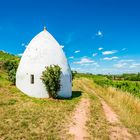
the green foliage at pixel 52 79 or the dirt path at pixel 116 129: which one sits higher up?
the green foliage at pixel 52 79

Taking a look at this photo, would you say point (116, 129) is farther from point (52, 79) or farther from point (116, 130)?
point (52, 79)

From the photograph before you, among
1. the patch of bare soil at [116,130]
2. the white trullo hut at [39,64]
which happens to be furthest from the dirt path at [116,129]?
the white trullo hut at [39,64]

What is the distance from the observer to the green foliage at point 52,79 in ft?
73.1

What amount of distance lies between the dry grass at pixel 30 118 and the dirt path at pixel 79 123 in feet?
1.43

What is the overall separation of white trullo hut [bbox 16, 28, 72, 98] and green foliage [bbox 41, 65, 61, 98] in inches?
22.5

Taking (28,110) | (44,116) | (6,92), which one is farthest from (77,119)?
(6,92)

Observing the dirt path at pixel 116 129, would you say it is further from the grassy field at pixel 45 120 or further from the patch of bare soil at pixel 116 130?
the grassy field at pixel 45 120

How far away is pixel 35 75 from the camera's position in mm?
23219

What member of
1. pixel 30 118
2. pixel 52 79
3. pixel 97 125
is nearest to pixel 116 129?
pixel 97 125

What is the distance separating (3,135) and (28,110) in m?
5.52

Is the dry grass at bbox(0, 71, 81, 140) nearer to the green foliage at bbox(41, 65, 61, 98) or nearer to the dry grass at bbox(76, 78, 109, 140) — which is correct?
the dry grass at bbox(76, 78, 109, 140)

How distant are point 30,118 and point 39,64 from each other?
964 cm

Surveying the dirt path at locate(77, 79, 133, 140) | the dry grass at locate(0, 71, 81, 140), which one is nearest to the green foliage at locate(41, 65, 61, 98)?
the dry grass at locate(0, 71, 81, 140)

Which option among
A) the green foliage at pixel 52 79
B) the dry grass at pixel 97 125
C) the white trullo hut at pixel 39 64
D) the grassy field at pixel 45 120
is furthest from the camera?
the white trullo hut at pixel 39 64
